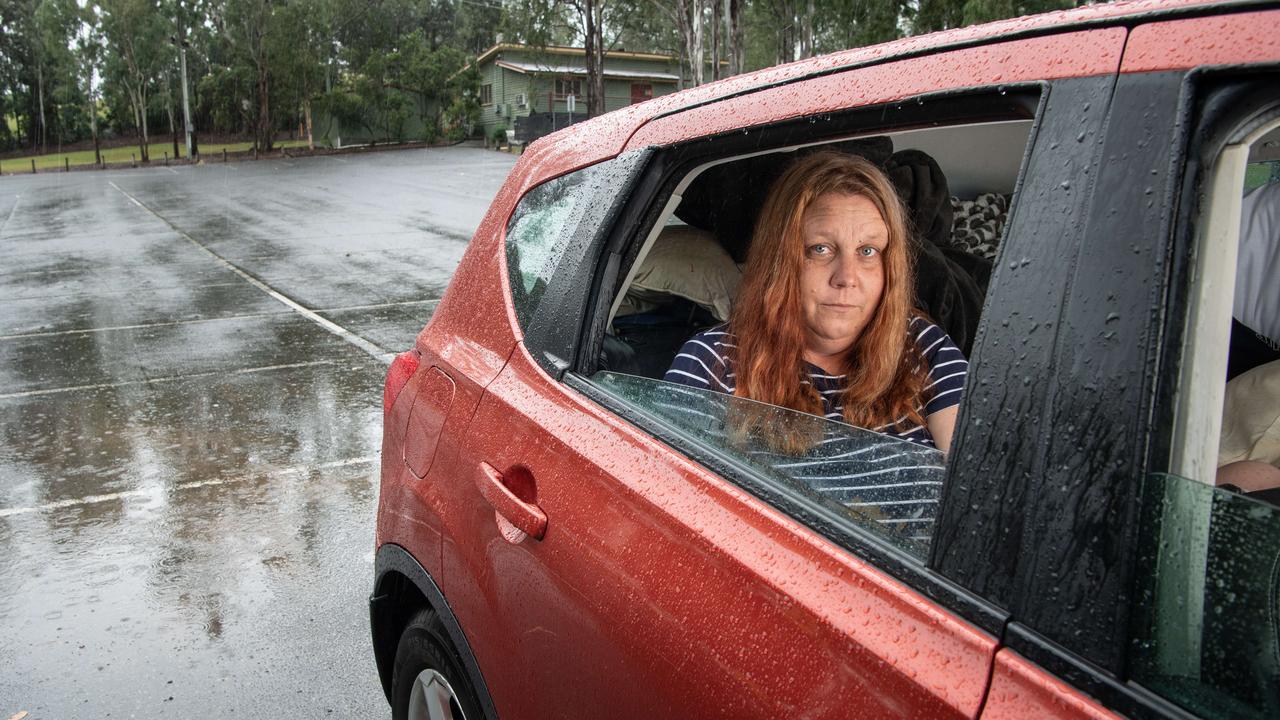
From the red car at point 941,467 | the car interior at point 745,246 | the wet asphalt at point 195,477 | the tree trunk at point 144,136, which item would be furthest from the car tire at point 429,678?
the tree trunk at point 144,136

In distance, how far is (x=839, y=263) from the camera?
2092 mm

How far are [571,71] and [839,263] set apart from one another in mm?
51152

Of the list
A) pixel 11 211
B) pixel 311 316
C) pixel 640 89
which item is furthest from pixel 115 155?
pixel 311 316

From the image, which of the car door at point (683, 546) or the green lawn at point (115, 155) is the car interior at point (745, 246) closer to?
the car door at point (683, 546)

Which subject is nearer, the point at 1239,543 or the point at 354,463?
the point at 1239,543

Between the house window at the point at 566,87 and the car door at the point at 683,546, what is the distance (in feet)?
166

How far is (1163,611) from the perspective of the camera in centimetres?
91

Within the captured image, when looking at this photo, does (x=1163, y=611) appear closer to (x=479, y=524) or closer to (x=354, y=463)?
(x=479, y=524)

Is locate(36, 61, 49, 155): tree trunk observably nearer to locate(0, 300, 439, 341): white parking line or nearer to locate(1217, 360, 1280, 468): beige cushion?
locate(0, 300, 439, 341): white parking line

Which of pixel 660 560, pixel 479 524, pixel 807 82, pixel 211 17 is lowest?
pixel 479 524

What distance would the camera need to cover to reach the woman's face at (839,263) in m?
2.08

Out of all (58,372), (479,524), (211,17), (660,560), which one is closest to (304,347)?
(58,372)

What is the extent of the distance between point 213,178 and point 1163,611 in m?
38.1

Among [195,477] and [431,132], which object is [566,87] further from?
[195,477]
